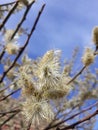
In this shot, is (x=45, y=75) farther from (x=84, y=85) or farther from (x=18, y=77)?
(x=84, y=85)

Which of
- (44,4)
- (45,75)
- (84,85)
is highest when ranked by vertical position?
(44,4)

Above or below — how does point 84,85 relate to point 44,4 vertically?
below

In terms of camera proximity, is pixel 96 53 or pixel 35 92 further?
pixel 96 53

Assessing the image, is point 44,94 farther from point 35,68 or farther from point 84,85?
point 84,85

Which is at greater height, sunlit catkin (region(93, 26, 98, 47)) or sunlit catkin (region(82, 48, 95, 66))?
sunlit catkin (region(93, 26, 98, 47))

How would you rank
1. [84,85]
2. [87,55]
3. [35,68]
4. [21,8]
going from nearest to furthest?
[35,68] → [87,55] → [21,8] → [84,85]

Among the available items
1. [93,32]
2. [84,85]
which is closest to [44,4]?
[93,32]

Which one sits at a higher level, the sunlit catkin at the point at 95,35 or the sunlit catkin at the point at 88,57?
the sunlit catkin at the point at 95,35

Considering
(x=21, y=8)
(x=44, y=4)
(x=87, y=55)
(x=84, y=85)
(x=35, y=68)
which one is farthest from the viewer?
(x=84, y=85)

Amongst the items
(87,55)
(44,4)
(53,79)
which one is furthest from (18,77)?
(44,4)
